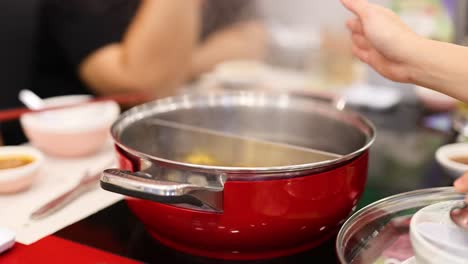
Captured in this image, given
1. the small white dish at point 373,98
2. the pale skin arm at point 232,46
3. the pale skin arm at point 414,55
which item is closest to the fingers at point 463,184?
the pale skin arm at point 414,55

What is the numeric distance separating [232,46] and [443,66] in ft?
5.63

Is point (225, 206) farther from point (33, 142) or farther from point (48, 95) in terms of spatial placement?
point (48, 95)

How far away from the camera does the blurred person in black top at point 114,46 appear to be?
6.45 feet

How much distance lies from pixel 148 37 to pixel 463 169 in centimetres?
123

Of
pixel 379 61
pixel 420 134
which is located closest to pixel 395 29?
pixel 379 61

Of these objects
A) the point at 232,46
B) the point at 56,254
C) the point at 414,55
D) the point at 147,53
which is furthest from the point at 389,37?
the point at 232,46

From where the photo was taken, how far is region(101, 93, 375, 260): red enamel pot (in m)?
0.75

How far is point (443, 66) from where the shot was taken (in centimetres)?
73

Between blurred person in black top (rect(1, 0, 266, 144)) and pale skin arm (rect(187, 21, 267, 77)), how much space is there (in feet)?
0.30

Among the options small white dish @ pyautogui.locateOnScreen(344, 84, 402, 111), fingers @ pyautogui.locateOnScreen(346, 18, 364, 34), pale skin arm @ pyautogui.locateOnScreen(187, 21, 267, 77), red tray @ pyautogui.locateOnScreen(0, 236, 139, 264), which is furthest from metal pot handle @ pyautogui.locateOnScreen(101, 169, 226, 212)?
pale skin arm @ pyautogui.locateOnScreen(187, 21, 267, 77)

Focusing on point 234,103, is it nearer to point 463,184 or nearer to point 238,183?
point 238,183

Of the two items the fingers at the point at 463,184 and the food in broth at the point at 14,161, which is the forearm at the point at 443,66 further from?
the food in broth at the point at 14,161

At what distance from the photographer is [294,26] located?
2568mm

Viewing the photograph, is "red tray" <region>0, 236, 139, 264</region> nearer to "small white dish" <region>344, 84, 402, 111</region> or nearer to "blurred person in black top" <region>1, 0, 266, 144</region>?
"small white dish" <region>344, 84, 402, 111</region>
